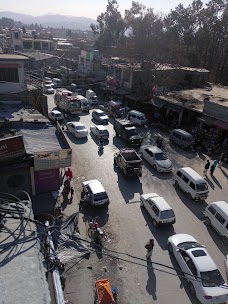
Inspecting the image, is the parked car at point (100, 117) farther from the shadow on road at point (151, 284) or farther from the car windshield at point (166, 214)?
the shadow on road at point (151, 284)

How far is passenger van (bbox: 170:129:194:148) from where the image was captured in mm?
28578

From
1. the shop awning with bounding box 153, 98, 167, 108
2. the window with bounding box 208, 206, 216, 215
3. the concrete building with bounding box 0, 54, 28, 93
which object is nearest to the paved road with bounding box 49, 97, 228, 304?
the window with bounding box 208, 206, 216, 215

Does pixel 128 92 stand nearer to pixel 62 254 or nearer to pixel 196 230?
pixel 196 230

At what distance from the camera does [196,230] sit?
17.1 metres

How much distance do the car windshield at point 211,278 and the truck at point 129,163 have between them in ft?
34.8

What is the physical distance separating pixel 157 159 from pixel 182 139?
6.51 metres

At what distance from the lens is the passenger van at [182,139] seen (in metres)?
28.6

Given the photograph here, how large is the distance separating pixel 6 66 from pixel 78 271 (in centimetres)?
1930

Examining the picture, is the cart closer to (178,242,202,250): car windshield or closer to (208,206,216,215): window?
(178,242,202,250): car windshield

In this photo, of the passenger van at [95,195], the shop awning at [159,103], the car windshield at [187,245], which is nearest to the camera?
the car windshield at [187,245]

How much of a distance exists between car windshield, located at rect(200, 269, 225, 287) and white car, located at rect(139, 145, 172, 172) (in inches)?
451

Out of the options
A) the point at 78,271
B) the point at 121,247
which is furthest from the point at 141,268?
the point at 78,271

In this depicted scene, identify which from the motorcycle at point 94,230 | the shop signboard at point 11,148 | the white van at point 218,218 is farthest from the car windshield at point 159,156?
the shop signboard at point 11,148

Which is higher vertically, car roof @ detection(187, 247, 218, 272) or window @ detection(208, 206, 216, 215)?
car roof @ detection(187, 247, 218, 272)
